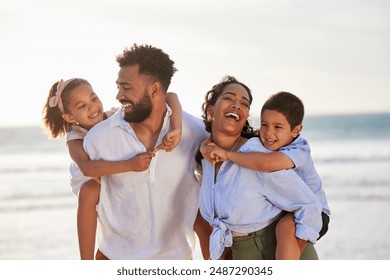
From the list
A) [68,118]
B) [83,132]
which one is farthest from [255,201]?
[68,118]

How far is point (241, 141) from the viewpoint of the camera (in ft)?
10.1

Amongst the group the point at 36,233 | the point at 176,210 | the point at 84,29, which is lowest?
the point at 36,233

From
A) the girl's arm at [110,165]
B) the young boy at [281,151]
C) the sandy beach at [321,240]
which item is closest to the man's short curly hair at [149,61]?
the girl's arm at [110,165]

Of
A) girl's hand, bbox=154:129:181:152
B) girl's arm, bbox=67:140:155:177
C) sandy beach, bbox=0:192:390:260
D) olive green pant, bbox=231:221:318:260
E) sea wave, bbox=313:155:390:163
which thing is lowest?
sandy beach, bbox=0:192:390:260

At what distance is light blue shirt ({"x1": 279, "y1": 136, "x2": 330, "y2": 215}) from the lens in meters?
2.94

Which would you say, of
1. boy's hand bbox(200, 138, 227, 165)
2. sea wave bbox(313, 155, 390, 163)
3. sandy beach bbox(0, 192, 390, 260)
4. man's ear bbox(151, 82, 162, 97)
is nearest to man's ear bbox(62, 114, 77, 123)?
man's ear bbox(151, 82, 162, 97)

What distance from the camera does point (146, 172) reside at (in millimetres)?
3268

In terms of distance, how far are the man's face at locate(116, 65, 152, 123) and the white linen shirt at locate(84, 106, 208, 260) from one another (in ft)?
0.22

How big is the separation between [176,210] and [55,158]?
330 inches

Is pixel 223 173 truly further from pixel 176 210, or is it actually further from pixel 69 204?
pixel 69 204

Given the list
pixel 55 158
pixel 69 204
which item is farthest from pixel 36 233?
pixel 55 158

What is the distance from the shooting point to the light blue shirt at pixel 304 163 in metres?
2.94

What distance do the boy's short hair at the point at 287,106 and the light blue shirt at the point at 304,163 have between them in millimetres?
84

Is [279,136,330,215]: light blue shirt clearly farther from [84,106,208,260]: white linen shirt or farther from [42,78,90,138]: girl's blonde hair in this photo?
[42,78,90,138]: girl's blonde hair
